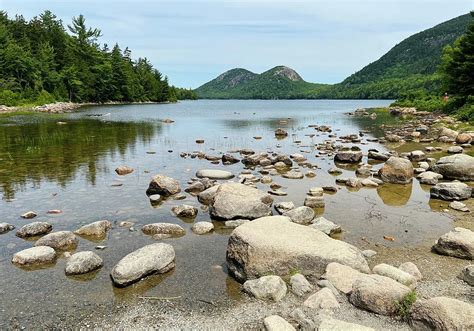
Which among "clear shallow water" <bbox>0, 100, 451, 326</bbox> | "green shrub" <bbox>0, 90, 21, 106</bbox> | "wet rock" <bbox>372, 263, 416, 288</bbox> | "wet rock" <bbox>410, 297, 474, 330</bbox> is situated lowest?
"clear shallow water" <bbox>0, 100, 451, 326</bbox>

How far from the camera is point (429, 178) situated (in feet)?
53.7

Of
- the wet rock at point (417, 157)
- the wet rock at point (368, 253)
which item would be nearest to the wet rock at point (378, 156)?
the wet rock at point (417, 157)

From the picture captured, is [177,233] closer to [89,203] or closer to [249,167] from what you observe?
[89,203]

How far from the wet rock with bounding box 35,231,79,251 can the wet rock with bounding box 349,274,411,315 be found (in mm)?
7222

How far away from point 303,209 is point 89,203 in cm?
787

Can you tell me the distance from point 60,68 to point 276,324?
373 ft

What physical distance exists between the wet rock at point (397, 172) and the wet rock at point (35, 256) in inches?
554

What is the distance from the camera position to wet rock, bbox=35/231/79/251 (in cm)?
952

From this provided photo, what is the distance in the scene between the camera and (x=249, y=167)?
67.2ft

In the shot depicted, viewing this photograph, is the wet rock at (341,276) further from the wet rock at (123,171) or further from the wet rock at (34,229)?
the wet rock at (123,171)

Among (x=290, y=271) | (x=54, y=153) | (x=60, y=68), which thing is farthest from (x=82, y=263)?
(x=60, y=68)

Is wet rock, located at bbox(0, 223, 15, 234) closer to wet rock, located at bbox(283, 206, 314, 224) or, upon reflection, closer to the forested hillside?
wet rock, located at bbox(283, 206, 314, 224)

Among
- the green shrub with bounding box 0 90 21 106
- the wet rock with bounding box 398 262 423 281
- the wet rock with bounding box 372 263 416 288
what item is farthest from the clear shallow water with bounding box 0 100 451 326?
the green shrub with bounding box 0 90 21 106

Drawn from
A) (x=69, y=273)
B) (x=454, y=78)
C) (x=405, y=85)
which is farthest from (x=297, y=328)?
(x=405, y=85)
